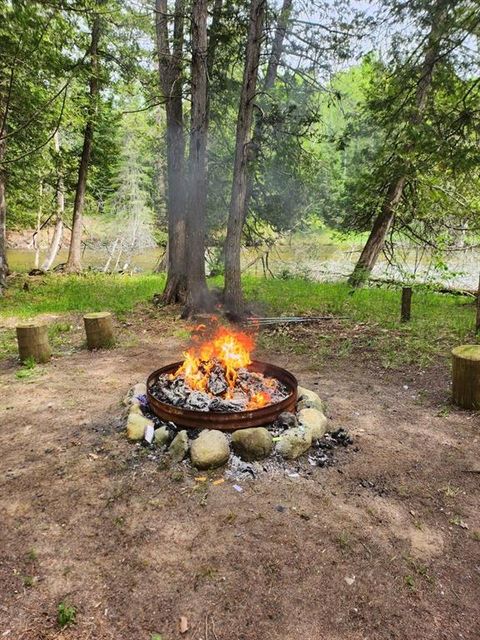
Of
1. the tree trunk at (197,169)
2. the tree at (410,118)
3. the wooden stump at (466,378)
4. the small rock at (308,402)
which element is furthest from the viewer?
the tree trunk at (197,169)

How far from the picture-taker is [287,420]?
4.61 meters

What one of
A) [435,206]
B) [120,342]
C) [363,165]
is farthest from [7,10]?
[363,165]

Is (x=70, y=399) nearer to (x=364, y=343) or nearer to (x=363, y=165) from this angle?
(x=364, y=343)

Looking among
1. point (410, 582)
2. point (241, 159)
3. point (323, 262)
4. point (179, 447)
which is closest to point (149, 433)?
point (179, 447)

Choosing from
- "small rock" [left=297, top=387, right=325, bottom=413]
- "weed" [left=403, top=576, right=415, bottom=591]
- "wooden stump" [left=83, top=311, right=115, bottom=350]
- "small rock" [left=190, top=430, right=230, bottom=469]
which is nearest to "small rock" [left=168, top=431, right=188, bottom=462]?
"small rock" [left=190, top=430, right=230, bottom=469]

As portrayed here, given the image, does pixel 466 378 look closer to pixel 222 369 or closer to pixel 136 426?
pixel 222 369

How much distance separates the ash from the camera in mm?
4695

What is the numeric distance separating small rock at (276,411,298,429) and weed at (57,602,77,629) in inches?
103

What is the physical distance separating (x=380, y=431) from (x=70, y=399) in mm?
4356

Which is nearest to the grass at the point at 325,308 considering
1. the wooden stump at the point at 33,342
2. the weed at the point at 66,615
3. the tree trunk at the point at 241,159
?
the wooden stump at the point at 33,342

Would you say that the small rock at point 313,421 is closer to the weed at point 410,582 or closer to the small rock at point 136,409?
the weed at point 410,582

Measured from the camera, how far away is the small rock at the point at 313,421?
15.0ft

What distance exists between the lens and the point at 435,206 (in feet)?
37.3

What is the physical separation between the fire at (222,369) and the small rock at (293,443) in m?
0.48
